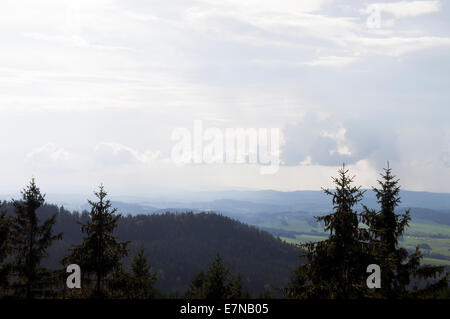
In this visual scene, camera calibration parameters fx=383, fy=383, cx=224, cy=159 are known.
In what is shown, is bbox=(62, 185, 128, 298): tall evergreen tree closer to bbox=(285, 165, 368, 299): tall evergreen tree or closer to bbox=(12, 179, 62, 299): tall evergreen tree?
bbox=(12, 179, 62, 299): tall evergreen tree

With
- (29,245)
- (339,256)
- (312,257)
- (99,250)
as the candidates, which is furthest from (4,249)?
(339,256)

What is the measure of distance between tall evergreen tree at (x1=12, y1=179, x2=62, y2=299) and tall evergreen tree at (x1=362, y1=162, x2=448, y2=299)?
74.7 feet

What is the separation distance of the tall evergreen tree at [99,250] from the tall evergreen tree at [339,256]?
34.8 ft

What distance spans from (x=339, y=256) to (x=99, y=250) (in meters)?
14.0

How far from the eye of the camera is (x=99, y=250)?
2328 cm

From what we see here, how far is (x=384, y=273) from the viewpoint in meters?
20.9

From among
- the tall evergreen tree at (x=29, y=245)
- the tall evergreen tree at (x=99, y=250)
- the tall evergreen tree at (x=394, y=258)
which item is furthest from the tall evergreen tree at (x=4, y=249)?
the tall evergreen tree at (x=394, y=258)

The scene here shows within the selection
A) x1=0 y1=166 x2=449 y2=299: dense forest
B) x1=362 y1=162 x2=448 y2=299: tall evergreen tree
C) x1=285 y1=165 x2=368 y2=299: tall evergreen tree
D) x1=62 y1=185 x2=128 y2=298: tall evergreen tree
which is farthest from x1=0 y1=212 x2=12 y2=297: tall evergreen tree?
x1=362 y1=162 x2=448 y2=299: tall evergreen tree

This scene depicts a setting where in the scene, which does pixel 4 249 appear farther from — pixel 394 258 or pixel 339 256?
pixel 394 258

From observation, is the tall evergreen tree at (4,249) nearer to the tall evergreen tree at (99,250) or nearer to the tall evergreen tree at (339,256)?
the tall evergreen tree at (99,250)
